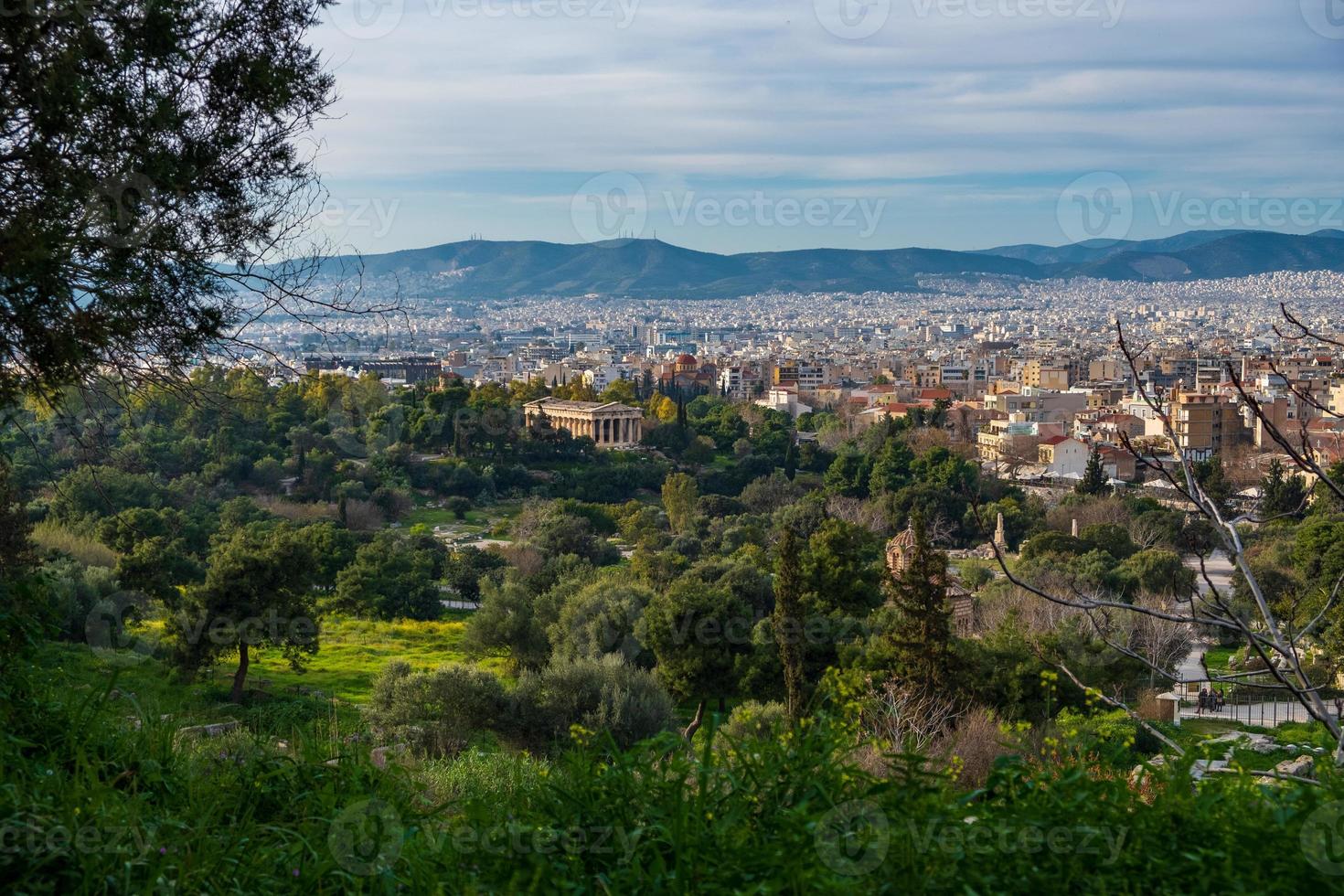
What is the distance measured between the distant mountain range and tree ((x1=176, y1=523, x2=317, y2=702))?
94949 millimetres

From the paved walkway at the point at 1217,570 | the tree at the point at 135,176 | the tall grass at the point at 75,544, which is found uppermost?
the tree at the point at 135,176

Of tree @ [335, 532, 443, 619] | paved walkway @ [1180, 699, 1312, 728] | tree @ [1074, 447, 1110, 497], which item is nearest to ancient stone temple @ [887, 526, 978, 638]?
paved walkway @ [1180, 699, 1312, 728]

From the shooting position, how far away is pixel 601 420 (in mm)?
37656

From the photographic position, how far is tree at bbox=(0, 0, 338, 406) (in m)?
3.20

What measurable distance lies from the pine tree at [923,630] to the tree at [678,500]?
13637 mm

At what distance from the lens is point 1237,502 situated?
21906 mm

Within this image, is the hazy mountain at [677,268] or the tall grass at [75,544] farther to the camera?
the hazy mountain at [677,268]

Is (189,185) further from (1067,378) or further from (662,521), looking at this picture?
(1067,378)

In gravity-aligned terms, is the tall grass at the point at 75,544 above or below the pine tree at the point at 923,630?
below

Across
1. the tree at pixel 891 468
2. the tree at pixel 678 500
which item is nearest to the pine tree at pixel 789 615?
the tree at pixel 678 500

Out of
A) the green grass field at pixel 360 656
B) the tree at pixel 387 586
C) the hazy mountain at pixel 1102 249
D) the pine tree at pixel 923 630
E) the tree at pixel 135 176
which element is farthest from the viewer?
the hazy mountain at pixel 1102 249

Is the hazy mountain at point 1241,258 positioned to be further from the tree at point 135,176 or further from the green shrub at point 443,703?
the tree at point 135,176

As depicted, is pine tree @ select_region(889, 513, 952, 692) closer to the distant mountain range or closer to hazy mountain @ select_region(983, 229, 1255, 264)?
the distant mountain range

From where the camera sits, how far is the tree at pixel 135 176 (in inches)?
→ 126
